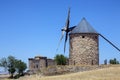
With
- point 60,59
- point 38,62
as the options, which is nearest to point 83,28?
point 60,59

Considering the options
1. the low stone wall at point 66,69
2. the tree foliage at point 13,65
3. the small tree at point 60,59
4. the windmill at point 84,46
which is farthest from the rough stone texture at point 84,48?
the tree foliage at point 13,65

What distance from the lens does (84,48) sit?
186 feet

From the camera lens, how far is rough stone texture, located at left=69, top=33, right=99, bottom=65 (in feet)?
186

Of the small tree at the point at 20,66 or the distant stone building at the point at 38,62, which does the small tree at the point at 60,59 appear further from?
the distant stone building at the point at 38,62

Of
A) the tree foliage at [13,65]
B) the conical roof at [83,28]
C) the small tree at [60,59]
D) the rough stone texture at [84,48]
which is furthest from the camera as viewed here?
the tree foliage at [13,65]

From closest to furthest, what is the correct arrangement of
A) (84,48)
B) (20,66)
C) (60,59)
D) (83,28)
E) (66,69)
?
(66,69) < (84,48) < (83,28) < (60,59) < (20,66)

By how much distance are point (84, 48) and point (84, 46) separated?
317 millimetres

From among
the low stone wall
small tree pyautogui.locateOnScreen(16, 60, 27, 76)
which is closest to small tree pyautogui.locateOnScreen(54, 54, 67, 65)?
the low stone wall

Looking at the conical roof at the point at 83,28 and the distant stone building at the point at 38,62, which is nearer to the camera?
the conical roof at the point at 83,28

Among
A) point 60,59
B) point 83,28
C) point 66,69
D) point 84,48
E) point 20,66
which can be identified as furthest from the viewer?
point 20,66

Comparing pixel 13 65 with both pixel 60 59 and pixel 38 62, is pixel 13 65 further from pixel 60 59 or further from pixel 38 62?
pixel 60 59

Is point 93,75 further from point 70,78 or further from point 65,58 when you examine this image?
point 65,58

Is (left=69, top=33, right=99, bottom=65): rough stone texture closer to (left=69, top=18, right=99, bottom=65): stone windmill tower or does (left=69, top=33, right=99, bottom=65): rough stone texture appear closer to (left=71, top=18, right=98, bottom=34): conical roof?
(left=69, top=18, right=99, bottom=65): stone windmill tower

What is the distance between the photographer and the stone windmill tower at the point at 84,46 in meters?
56.8
